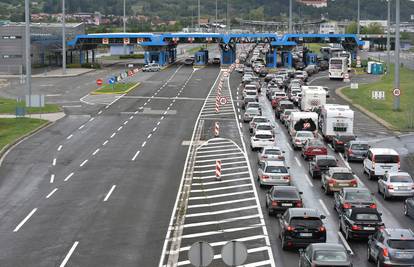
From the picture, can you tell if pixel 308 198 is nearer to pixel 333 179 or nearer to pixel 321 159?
pixel 333 179

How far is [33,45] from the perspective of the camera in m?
131

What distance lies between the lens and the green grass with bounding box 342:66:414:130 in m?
70.3

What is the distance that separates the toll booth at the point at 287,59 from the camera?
463 feet

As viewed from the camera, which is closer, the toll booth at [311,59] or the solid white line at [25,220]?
the solid white line at [25,220]

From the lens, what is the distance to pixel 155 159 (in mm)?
50125

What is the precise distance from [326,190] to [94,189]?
11.3 meters

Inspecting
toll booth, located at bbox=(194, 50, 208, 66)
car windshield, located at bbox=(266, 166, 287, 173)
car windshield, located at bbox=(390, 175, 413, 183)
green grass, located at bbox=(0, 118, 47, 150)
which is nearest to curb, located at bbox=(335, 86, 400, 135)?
car windshield, located at bbox=(266, 166, 287, 173)

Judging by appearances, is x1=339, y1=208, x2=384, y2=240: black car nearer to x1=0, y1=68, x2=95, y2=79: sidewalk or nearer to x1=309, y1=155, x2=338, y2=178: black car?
x1=309, y1=155, x2=338, y2=178: black car

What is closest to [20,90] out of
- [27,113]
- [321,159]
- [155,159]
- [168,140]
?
[27,113]

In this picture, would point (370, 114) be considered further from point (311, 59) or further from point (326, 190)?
point (311, 59)

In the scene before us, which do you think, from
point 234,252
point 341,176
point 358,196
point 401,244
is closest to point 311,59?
point 341,176

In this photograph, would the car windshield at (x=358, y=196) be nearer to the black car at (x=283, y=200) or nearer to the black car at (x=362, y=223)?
the black car at (x=283, y=200)

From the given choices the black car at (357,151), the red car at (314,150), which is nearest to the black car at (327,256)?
the red car at (314,150)

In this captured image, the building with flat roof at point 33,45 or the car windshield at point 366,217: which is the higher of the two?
the building with flat roof at point 33,45
